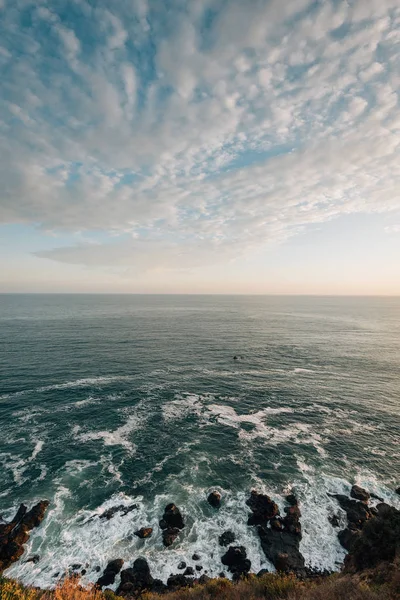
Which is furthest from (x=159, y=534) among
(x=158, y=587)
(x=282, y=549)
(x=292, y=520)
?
(x=292, y=520)

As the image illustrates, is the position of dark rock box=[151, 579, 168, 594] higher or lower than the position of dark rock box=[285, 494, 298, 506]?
lower

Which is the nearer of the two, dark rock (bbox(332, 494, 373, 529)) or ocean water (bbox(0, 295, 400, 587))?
ocean water (bbox(0, 295, 400, 587))

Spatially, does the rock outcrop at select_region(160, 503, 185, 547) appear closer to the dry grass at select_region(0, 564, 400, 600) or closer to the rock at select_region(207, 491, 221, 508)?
the rock at select_region(207, 491, 221, 508)

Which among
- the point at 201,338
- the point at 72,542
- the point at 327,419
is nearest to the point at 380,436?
the point at 327,419

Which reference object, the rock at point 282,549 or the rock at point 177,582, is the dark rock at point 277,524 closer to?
the rock at point 282,549

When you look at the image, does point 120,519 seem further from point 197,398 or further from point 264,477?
point 197,398

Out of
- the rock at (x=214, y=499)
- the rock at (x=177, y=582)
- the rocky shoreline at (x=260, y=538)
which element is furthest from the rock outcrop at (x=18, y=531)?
the rock at (x=214, y=499)

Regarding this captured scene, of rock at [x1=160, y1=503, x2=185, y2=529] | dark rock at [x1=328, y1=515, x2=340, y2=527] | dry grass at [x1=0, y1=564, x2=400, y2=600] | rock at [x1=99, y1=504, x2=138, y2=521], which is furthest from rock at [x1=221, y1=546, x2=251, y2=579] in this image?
rock at [x1=99, y1=504, x2=138, y2=521]
